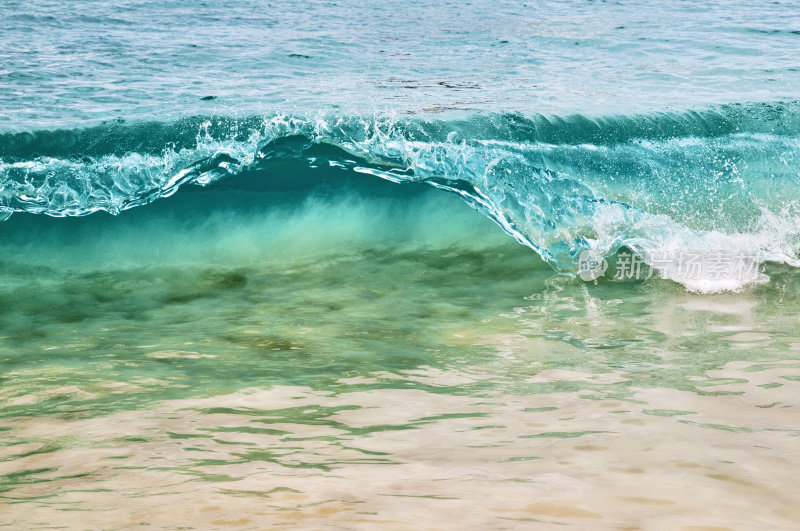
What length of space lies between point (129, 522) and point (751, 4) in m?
13.5

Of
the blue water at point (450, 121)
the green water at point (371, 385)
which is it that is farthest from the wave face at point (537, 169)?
the green water at point (371, 385)

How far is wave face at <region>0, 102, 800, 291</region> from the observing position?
5605 mm

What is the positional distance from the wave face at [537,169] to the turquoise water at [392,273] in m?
0.03

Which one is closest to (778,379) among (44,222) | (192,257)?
(192,257)

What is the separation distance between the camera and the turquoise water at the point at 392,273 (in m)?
2.37

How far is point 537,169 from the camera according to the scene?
6.17m

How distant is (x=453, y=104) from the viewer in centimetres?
735

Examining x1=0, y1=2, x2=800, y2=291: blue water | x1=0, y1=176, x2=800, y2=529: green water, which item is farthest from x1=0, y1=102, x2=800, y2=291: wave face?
x1=0, y1=176, x2=800, y2=529: green water

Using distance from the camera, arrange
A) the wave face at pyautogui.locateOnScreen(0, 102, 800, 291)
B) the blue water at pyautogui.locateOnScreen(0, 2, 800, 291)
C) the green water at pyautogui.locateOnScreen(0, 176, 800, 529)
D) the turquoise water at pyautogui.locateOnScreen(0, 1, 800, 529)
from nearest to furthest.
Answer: the green water at pyautogui.locateOnScreen(0, 176, 800, 529) → the turquoise water at pyautogui.locateOnScreen(0, 1, 800, 529) → the wave face at pyautogui.locateOnScreen(0, 102, 800, 291) → the blue water at pyautogui.locateOnScreen(0, 2, 800, 291)

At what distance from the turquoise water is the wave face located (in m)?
0.03

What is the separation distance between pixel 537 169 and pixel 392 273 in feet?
5.10

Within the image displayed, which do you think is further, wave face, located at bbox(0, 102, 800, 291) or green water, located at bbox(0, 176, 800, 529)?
wave face, located at bbox(0, 102, 800, 291)

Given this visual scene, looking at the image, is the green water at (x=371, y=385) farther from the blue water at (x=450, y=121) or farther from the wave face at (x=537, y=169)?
the blue water at (x=450, y=121)

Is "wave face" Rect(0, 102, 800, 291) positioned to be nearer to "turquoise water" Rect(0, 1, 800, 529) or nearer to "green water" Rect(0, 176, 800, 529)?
"turquoise water" Rect(0, 1, 800, 529)
